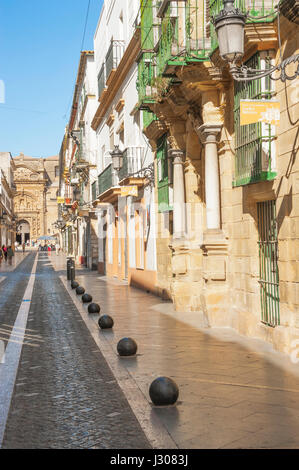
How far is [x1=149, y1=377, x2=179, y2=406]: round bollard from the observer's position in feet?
18.5

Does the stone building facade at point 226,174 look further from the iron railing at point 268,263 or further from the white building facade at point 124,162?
the white building facade at point 124,162

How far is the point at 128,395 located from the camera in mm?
6238

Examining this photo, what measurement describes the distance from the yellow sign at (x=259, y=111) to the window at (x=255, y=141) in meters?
0.57

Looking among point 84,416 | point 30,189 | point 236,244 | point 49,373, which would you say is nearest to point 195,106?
point 236,244

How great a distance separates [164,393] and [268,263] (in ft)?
13.9

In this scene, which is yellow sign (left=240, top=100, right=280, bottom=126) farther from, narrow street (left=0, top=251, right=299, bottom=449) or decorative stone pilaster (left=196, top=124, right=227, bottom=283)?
narrow street (left=0, top=251, right=299, bottom=449)

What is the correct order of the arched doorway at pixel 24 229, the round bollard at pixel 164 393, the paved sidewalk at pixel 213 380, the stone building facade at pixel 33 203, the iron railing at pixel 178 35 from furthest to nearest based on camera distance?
the arched doorway at pixel 24 229
the stone building facade at pixel 33 203
the iron railing at pixel 178 35
the round bollard at pixel 164 393
the paved sidewalk at pixel 213 380

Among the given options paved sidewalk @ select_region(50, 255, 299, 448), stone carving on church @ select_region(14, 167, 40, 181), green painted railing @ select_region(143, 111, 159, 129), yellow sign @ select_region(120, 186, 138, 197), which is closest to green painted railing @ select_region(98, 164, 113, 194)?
yellow sign @ select_region(120, 186, 138, 197)

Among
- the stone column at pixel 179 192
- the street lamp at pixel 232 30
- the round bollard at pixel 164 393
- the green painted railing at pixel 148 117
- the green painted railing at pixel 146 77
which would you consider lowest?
the round bollard at pixel 164 393

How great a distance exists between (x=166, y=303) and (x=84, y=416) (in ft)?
31.7

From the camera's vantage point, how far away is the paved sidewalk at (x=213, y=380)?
16.1 ft

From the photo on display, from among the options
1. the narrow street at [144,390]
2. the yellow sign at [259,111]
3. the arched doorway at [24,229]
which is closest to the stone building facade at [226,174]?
the yellow sign at [259,111]

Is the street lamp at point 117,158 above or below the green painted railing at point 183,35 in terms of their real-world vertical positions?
below
